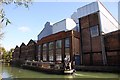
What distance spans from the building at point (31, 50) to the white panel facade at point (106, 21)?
31780 mm

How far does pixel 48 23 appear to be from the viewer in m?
66.6

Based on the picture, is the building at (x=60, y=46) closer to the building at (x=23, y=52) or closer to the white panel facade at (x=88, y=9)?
the white panel facade at (x=88, y=9)

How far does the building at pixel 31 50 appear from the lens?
221ft

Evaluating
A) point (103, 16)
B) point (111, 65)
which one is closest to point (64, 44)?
point (103, 16)

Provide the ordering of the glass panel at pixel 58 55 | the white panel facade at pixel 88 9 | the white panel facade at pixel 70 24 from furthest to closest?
the white panel facade at pixel 70 24 < the glass panel at pixel 58 55 < the white panel facade at pixel 88 9

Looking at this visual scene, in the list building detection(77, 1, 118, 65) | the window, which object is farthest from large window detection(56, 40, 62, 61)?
the window

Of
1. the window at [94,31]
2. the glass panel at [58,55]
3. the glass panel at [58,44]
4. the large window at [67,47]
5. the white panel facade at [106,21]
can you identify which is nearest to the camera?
the window at [94,31]

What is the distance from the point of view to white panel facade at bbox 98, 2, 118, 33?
129ft

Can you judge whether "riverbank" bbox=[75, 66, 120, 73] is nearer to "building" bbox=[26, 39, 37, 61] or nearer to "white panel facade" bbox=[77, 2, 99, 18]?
"white panel facade" bbox=[77, 2, 99, 18]

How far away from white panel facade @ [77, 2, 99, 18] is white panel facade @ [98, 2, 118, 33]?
3.43 ft

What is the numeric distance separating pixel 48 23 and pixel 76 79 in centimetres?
4474

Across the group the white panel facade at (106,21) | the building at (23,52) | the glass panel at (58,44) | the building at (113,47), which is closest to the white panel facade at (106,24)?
the white panel facade at (106,21)

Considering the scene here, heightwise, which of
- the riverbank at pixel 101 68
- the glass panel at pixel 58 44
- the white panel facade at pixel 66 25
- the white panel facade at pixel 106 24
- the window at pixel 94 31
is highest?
the white panel facade at pixel 66 25

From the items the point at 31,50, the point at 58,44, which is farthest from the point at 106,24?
the point at 31,50
